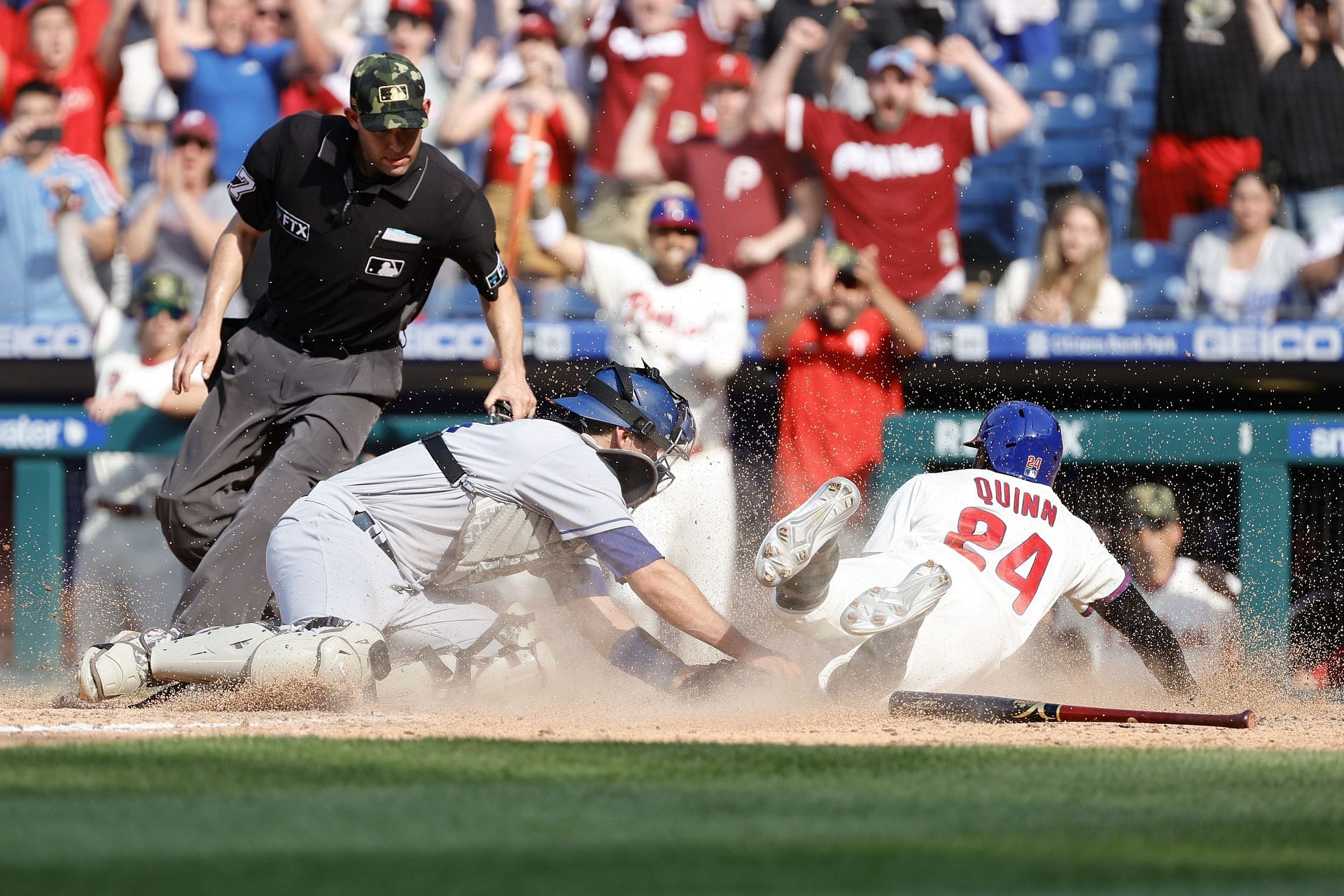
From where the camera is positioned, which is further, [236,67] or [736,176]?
[236,67]

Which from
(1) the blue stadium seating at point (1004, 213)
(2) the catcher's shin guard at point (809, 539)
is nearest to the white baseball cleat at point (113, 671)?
(2) the catcher's shin guard at point (809, 539)

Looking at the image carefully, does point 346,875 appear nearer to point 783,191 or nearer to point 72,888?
point 72,888

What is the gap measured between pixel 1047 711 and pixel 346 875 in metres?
3.02

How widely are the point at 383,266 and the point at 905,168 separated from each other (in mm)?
3782

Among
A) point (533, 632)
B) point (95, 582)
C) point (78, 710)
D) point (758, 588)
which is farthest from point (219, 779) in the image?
point (95, 582)

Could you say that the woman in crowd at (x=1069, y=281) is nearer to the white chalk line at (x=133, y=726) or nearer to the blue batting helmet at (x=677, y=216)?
the blue batting helmet at (x=677, y=216)

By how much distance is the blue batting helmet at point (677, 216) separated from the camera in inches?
322

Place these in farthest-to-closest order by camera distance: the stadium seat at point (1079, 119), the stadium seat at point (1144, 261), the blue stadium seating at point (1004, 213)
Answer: the stadium seat at point (1079, 119) < the blue stadium seating at point (1004, 213) < the stadium seat at point (1144, 261)

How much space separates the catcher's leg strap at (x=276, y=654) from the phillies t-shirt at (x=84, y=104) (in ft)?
17.5

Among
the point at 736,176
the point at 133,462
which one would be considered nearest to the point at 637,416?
the point at 736,176

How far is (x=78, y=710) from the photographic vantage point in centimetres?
550

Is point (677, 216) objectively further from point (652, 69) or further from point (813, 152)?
point (652, 69)

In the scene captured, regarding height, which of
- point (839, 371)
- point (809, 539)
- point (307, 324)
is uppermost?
point (307, 324)

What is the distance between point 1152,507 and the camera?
7.84 metres
